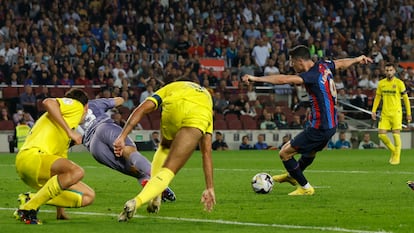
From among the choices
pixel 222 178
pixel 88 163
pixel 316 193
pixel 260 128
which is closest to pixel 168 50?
pixel 260 128

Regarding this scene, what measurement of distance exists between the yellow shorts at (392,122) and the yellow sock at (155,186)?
15020 millimetres

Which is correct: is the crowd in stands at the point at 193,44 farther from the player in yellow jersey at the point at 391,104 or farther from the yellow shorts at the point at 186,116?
the yellow shorts at the point at 186,116

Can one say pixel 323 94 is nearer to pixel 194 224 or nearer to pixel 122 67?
pixel 194 224

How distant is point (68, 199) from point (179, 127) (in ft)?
4.91

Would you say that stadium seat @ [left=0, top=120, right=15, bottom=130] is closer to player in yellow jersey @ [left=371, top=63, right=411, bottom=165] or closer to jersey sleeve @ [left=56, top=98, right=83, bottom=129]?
player in yellow jersey @ [left=371, top=63, right=411, bottom=165]

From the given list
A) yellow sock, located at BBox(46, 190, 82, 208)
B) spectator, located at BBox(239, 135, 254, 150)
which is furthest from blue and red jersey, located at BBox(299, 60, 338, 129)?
spectator, located at BBox(239, 135, 254, 150)

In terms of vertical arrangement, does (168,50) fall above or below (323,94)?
below

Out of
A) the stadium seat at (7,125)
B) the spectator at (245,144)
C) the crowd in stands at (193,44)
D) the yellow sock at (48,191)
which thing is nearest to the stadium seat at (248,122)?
the crowd in stands at (193,44)

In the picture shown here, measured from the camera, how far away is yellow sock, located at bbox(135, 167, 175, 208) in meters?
10.8

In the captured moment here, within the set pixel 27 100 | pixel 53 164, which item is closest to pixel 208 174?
pixel 53 164

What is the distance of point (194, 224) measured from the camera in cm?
1125

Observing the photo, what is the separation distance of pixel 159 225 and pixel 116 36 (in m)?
25.9

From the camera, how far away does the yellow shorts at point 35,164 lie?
11.2 m

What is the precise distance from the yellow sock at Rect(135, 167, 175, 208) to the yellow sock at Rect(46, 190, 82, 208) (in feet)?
2.98
